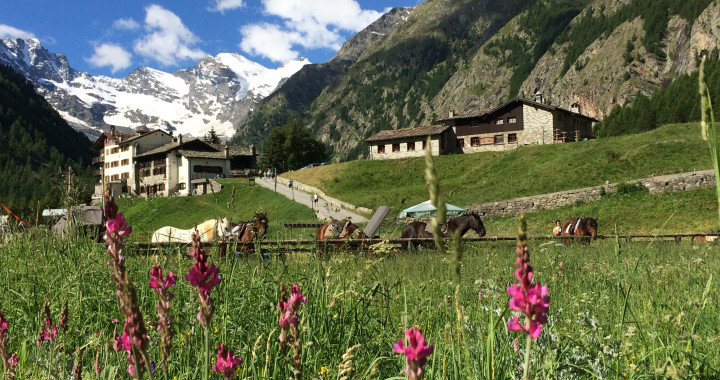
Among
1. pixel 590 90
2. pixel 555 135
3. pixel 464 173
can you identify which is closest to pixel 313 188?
pixel 464 173

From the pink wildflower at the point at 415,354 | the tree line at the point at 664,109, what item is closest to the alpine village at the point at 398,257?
the pink wildflower at the point at 415,354

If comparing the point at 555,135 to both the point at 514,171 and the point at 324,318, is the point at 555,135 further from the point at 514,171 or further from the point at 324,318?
the point at 324,318

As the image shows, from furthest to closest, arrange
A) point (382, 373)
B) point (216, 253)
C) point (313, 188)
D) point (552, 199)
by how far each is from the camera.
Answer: point (313, 188) → point (552, 199) → point (216, 253) → point (382, 373)

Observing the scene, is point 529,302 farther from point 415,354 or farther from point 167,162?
point 167,162

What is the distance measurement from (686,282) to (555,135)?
72.1 meters

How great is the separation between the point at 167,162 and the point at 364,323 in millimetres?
95157

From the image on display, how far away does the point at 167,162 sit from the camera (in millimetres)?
91750

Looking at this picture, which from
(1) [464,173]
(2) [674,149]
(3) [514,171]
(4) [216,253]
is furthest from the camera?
(1) [464,173]

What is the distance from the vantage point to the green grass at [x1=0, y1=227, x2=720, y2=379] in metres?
2.51

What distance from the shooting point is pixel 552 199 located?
3772 cm

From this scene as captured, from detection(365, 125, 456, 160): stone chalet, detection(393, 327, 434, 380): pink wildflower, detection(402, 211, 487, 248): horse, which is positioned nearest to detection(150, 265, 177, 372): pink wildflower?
detection(393, 327, 434, 380): pink wildflower

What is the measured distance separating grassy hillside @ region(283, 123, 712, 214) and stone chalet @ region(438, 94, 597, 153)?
17.1 metres

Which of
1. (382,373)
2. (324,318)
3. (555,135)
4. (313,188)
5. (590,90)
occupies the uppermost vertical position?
(590,90)

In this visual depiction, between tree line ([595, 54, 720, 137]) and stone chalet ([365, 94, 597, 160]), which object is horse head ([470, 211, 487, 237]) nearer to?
stone chalet ([365, 94, 597, 160])
